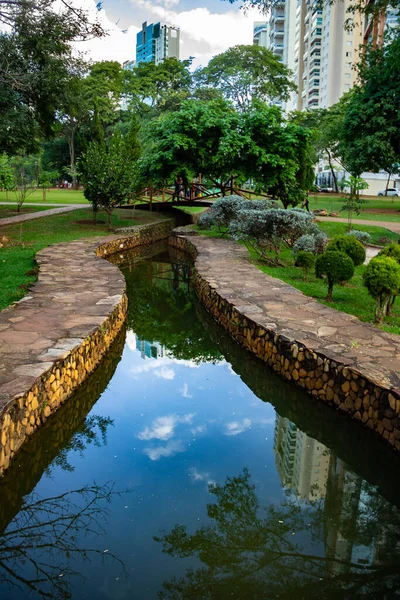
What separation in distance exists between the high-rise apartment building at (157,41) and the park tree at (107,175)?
95.1m

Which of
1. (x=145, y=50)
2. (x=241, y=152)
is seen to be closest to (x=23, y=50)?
(x=241, y=152)

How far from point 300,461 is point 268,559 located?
1354mm

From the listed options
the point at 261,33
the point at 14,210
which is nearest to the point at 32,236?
the point at 14,210

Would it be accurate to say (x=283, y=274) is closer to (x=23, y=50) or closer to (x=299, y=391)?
(x=299, y=391)

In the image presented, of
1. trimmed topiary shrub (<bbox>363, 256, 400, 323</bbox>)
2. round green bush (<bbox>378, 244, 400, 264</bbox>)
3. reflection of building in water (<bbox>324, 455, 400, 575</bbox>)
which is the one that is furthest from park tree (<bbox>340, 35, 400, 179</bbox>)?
reflection of building in water (<bbox>324, 455, 400, 575</bbox>)

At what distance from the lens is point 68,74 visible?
15641 millimetres

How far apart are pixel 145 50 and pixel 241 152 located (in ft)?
→ 495

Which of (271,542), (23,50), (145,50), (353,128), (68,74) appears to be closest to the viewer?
(271,542)

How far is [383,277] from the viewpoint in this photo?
648 centimetres

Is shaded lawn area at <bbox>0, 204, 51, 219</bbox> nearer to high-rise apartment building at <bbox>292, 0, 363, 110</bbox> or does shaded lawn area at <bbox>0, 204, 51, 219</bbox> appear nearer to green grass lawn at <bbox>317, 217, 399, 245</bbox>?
green grass lawn at <bbox>317, 217, 399, 245</bbox>

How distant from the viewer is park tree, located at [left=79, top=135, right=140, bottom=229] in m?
16.1

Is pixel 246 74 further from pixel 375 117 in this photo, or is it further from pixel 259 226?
pixel 259 226

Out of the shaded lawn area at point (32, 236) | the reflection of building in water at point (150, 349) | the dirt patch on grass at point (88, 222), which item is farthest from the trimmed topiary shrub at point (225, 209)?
the reflection of building in water at point (150, 349)

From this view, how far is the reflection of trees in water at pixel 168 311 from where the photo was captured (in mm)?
7742
